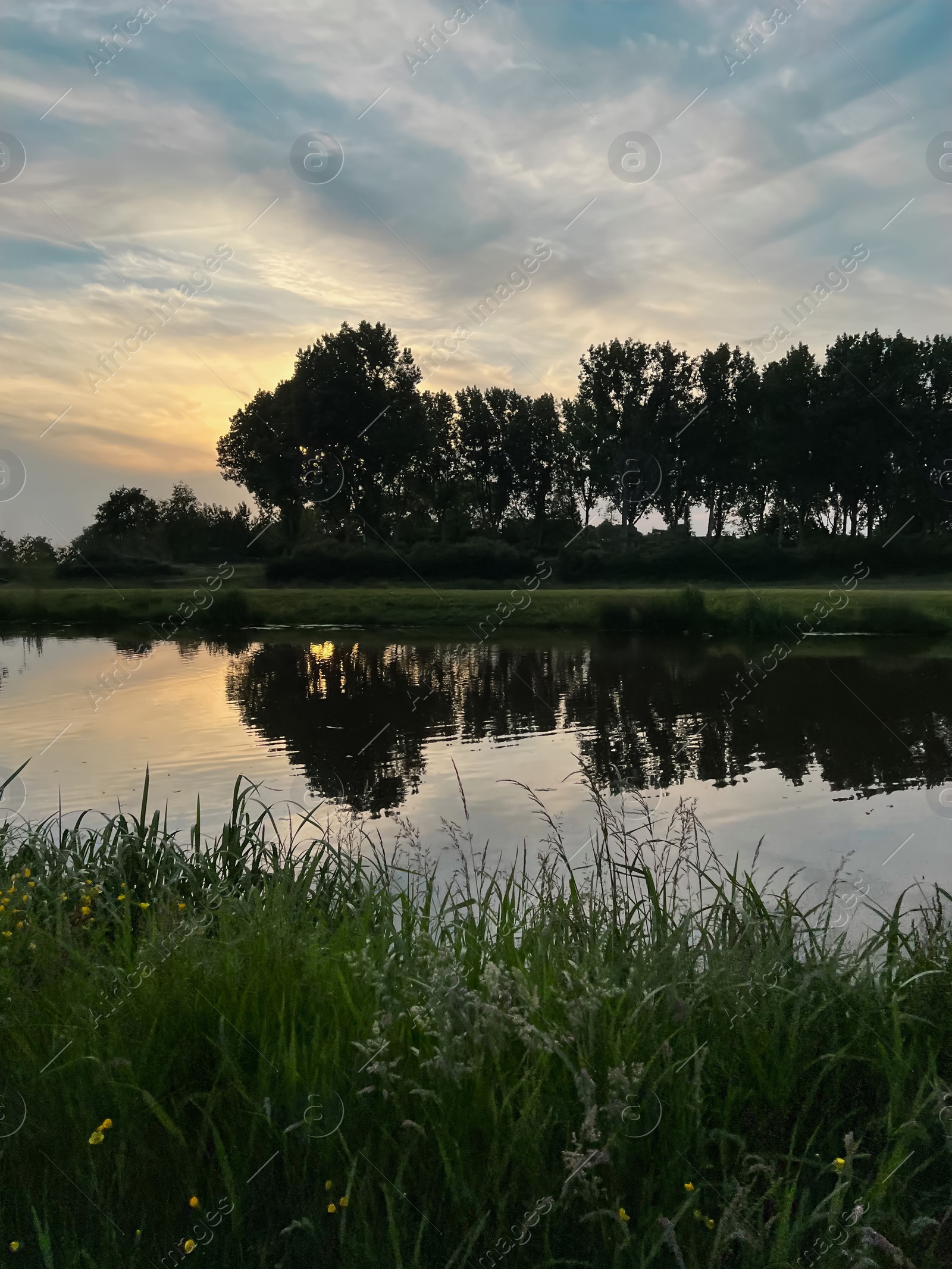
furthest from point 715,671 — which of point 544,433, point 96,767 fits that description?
point 544,433

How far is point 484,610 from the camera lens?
39000 millimetres

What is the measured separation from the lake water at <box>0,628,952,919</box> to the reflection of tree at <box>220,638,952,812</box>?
0.24 feet

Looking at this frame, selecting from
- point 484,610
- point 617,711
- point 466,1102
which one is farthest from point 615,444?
point 466,1102

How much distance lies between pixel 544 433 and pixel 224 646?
2015 inches

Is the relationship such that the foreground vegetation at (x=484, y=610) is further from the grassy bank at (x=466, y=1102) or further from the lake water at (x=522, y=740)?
the grassy bank at (x=466, y=1102)

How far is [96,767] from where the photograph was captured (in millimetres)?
13906

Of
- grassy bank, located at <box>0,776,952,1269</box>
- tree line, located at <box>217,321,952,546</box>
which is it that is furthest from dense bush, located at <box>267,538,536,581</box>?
grassy bank, located at <box>0,776,952,1269</box>

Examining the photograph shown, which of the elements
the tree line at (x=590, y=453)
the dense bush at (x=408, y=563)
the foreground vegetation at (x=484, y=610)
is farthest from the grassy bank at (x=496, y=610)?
the tree line at (x=590, y=453)

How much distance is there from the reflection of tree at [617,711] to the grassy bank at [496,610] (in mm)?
3814

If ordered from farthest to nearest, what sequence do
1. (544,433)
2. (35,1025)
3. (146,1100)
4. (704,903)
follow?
(544,433) → (704,903) → (35,1025) → (146,1100)

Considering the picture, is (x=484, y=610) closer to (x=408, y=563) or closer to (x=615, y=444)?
(x=408, y=563)

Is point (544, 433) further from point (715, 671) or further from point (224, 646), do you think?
point (715, 671)

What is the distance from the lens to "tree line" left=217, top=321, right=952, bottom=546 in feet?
207

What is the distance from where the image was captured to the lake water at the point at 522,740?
10.7 meters
